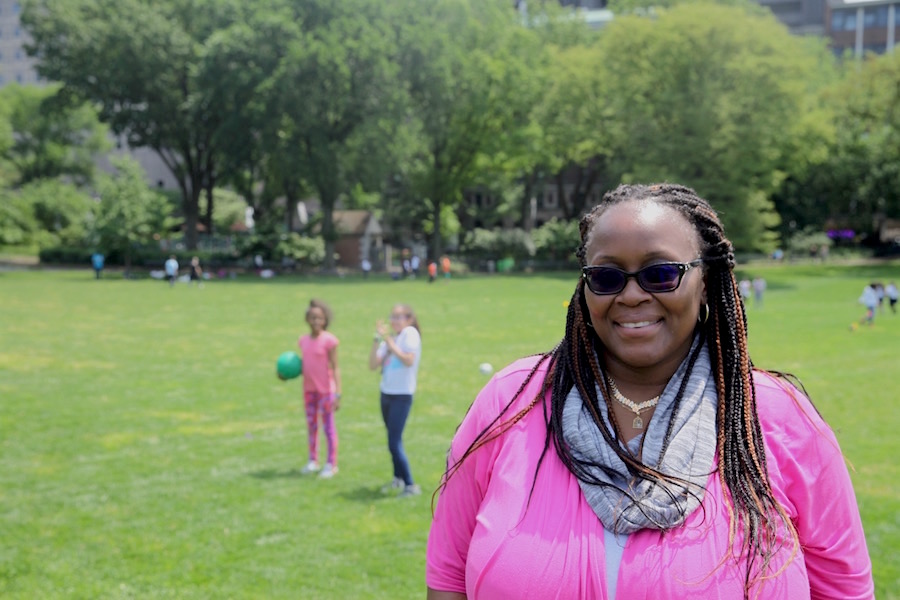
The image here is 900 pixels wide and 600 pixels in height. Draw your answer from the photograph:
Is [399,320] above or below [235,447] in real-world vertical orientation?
above

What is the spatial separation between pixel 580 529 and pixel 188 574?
560 cm

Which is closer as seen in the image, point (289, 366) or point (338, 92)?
point (289, 366)

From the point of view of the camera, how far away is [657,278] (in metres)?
2.46

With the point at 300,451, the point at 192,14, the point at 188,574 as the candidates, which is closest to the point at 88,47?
the point at 192,14

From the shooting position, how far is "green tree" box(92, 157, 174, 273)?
52.4m

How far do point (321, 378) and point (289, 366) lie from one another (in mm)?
744

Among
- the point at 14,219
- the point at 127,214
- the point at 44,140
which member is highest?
the point at 44,140

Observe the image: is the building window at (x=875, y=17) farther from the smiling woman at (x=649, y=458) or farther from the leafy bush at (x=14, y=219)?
→ the smiling woman at (x=649, y=458)

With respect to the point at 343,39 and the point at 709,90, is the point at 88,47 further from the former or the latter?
the point at 709,90

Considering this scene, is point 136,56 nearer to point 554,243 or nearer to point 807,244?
point 554,243

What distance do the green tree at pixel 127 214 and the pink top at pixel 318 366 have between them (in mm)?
45252

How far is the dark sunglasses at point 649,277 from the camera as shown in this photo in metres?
2.46

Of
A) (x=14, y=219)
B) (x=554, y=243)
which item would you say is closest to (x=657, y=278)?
(x=554, y=243)

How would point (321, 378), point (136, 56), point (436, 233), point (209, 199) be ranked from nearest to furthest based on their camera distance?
point (321, 378), point (136, 56), point (436, 233), point (209, 199)
